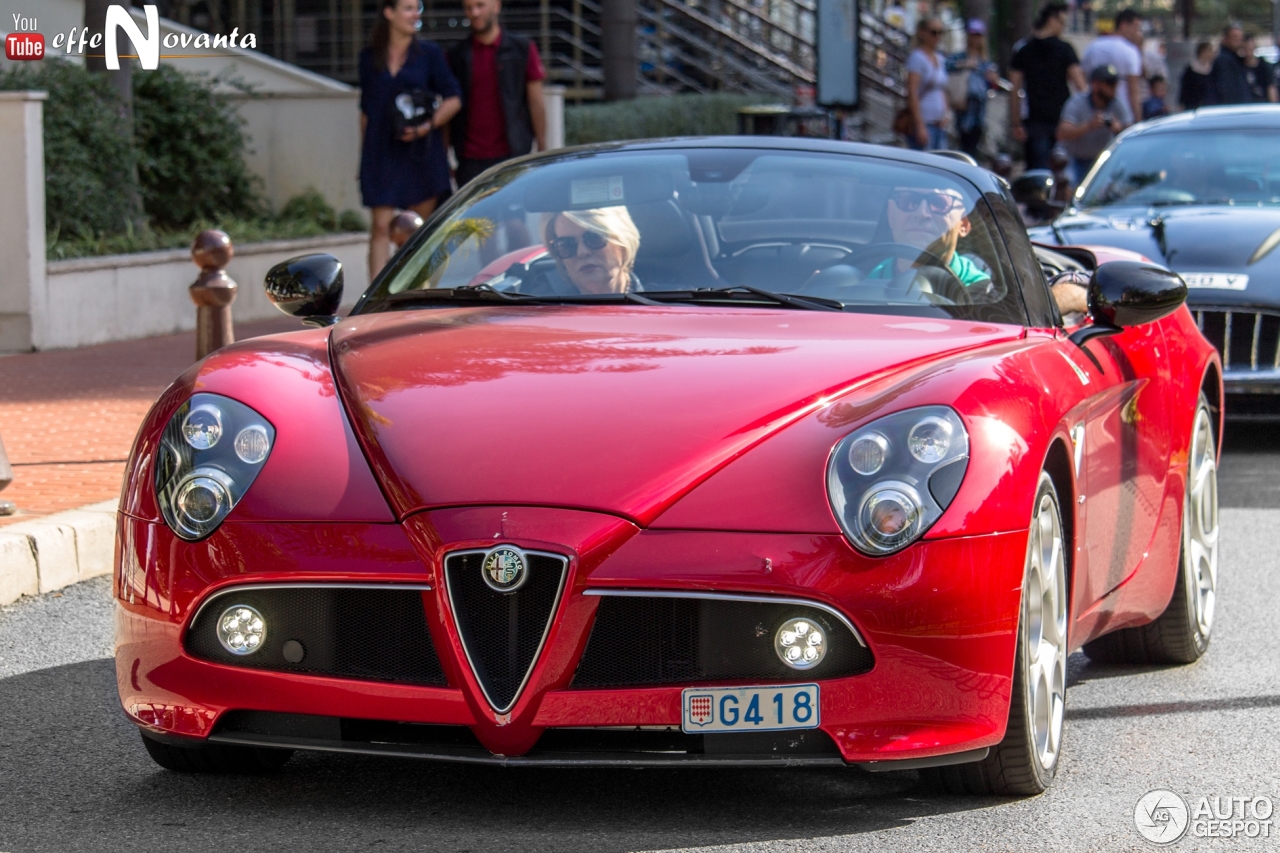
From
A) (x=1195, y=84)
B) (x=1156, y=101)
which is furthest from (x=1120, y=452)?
(x=1156, y=101)

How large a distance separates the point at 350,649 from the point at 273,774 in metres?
0.63

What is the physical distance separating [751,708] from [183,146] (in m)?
12.1

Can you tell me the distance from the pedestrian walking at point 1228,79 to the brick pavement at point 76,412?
11.5 m

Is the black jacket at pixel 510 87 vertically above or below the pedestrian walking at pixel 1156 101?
below

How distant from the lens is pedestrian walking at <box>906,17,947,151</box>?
1823 centimetres

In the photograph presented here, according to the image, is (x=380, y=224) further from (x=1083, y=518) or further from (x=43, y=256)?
(x=1083, y=518)

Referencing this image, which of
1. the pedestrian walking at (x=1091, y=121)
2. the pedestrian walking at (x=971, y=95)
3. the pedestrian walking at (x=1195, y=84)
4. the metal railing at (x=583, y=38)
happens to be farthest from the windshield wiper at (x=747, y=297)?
the metal railing at (x=583, y=38)

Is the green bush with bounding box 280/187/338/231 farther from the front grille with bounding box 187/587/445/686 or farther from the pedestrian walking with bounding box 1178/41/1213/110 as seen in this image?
the front grille with bounding box 187/587/445/686

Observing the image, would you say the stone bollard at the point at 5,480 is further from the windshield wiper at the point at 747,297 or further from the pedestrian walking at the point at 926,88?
the pedestrian walking at the point at 926,88

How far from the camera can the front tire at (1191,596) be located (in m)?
5.21

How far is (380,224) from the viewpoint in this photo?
1190 cm

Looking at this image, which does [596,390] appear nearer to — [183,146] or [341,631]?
[341,631]

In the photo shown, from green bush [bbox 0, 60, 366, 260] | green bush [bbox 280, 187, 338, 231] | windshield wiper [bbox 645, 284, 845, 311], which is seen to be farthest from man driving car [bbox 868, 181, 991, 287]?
green bush [bbox 280, 187, 338, 231]

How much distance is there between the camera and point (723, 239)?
4.87 meters
